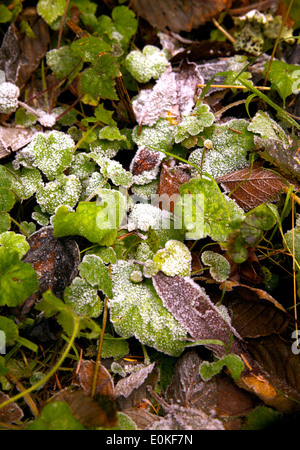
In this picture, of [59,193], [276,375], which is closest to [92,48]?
[59,193]

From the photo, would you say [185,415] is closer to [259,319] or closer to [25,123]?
[259,319]

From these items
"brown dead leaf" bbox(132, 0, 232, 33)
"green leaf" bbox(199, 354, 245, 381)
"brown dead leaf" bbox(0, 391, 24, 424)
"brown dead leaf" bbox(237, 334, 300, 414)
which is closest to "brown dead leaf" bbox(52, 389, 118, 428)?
"brown dead leaf" bbox(0, 391, 24, 424)

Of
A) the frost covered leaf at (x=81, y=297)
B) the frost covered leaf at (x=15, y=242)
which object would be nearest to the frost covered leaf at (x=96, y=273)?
the frost covered leaf at (x=81, y=297)

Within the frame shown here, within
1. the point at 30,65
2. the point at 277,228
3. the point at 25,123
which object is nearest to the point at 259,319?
the point at 277,228

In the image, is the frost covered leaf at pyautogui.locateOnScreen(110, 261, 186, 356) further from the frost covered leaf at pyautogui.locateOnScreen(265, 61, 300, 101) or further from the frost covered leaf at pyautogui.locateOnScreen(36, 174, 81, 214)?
the frost covered leaf at pyautogui.locateOnScreen(265, 61, 300, 101)

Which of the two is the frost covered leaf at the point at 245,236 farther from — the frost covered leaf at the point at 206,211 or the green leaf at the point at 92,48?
the green leaf at the point at 92,48

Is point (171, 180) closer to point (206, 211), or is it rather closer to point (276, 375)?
point (206, 211)
